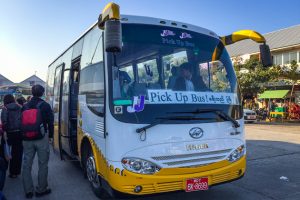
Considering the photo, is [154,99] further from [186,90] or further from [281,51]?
[281,51]

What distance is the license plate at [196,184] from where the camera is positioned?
162 inches

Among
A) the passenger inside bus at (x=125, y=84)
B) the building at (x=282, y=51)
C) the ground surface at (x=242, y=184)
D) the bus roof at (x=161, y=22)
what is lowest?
the ground surface at (x=242, y=184)

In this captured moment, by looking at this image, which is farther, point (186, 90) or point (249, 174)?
point (249, 174)

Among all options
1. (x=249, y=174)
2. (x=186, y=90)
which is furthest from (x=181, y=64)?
(x=249, y=174)

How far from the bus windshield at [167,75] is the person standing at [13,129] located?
3.43 m

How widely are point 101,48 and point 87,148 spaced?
185cm

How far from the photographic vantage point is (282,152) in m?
9.16

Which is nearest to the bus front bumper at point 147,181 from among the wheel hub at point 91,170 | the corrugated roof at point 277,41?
the wheel hub at point 91,170

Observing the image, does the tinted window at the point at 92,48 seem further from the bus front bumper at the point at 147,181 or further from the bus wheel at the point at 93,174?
the bus front bumper at the point at 147,181

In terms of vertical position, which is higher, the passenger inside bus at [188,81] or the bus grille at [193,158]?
the passenger inside bus at [188,81]

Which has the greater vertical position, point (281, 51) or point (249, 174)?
point (281, 51)

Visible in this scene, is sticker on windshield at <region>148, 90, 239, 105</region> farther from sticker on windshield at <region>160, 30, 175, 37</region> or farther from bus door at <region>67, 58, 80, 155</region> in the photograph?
bus door at <region>67, 58, 80, 155</region>

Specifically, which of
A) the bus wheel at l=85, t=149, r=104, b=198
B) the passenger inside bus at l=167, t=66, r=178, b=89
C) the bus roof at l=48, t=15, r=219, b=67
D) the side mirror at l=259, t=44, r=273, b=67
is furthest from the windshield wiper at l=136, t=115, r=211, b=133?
the side mirror at l=259, t=44, r=273, b=67

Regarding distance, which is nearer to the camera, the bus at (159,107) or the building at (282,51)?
the bus at (159,107)
